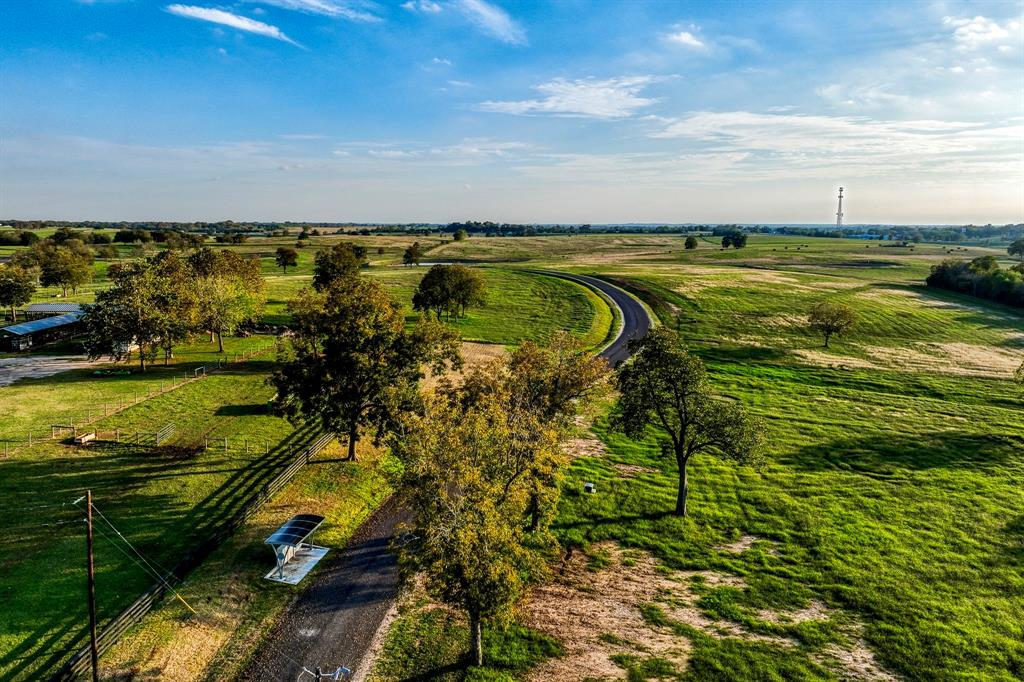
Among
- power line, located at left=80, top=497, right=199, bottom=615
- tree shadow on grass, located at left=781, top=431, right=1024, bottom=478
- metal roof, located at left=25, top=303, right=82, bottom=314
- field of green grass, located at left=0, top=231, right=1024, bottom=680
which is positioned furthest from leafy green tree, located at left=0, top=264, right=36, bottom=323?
tree shadow on grass, located at left=781, top=431, right=1024, bottom=478

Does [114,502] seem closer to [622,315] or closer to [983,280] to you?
[622,315]

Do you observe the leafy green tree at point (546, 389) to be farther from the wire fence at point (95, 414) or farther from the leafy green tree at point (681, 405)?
the wire fence at point (95, 414)

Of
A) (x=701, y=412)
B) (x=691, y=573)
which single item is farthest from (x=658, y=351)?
(x=691, y=573)

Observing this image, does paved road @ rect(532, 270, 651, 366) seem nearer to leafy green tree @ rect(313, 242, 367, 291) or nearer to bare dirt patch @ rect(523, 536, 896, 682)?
bare dirt patch @ rect(523, 536, 896, 682)

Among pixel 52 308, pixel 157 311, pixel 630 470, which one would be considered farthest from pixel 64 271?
pixel 630 470

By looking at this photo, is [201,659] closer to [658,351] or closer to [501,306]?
[658,351]

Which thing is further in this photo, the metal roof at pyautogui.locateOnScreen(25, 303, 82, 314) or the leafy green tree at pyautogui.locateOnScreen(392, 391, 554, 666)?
the metal roof at pyautogui.locateOnScreen(25, 303, 82, 314)
